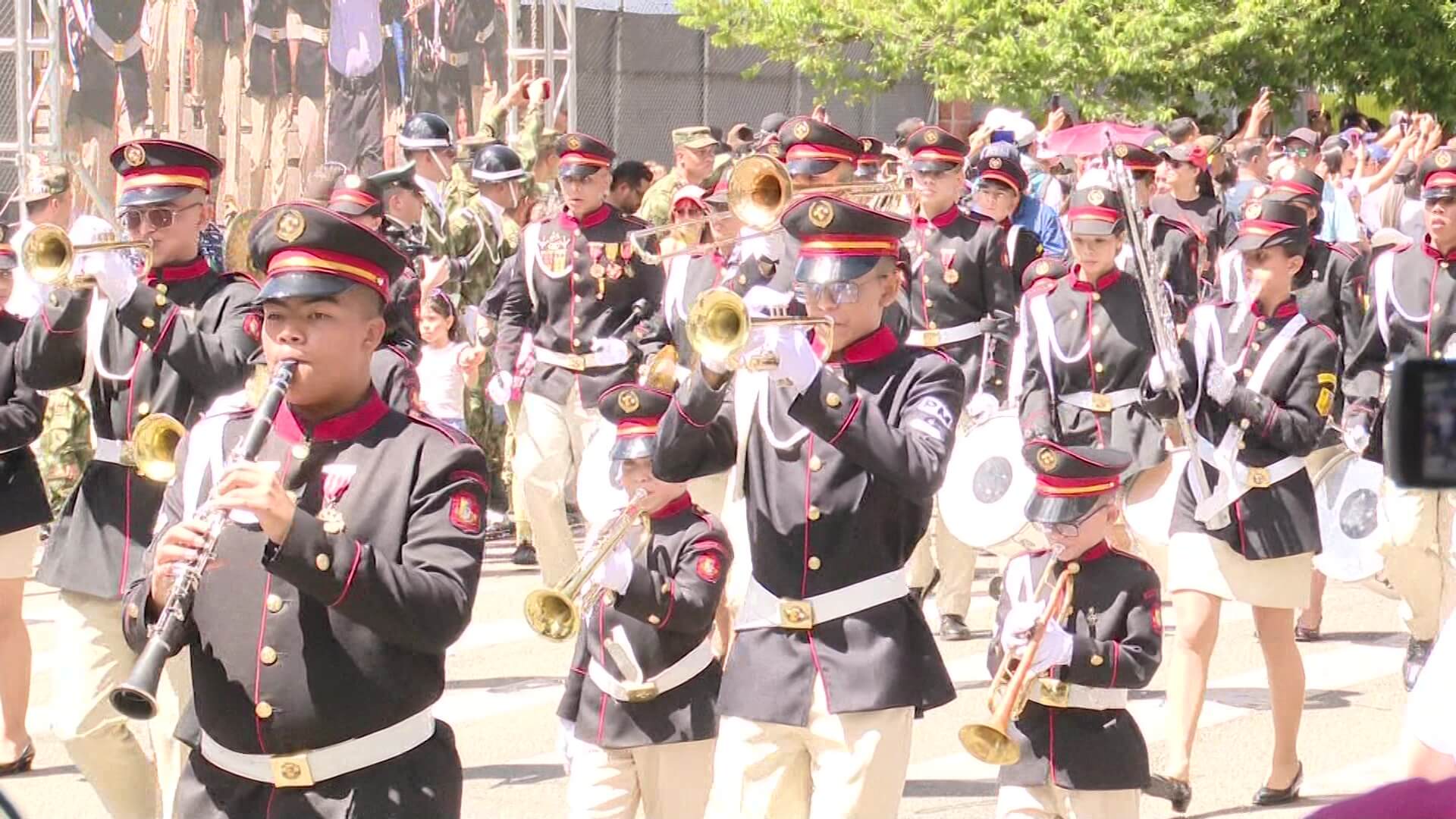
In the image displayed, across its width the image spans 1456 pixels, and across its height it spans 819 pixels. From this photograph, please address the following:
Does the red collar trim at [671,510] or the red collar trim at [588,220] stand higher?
the red collar trim at [588,220]

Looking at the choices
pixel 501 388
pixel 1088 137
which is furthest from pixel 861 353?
pixel 1088 137

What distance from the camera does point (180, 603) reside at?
161 inches

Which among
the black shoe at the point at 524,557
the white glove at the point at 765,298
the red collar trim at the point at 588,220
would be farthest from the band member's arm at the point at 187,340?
the black shoe at the point at 524,557

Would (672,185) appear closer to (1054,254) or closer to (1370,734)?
(1054,254)

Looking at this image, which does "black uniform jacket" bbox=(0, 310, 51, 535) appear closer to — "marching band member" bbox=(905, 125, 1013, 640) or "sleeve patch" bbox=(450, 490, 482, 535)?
"sleeve patch" bbox=(450, 490, 482, 535)

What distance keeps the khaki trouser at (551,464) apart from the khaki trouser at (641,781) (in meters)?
Answer: 4.52

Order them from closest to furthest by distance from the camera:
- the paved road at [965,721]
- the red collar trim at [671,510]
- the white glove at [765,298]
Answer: the white glove at [765,298] < the red collar trim at [671,510] < the paved road at [965,721]

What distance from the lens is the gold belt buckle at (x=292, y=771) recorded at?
4195 millimetres

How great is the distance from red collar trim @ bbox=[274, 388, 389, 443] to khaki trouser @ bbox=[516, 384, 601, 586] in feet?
21.0

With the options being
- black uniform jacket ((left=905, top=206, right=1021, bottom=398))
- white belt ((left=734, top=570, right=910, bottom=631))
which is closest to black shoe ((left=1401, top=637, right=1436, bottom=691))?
black uniform jacket ((left=905, top=206, right=1021, bottom=398))

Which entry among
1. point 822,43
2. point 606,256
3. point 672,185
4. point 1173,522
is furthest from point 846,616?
point 822,43

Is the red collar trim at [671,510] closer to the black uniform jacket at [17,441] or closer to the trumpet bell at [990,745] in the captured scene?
the trumpet bell at [990,745]

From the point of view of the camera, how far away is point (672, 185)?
13797mm

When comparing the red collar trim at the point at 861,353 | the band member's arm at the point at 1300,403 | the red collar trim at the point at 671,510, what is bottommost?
the red collar trim at the point at 671,510
